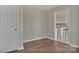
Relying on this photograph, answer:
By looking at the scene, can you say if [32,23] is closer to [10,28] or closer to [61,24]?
[10,28]

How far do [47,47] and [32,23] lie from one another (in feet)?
1.77

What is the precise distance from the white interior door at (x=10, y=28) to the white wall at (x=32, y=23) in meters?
0.11

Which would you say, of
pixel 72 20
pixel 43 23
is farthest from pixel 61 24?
pixel 43 23

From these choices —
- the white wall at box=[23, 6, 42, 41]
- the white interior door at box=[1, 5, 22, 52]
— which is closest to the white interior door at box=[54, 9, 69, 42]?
A: the white wall at box=[23, 6, 42, 41]

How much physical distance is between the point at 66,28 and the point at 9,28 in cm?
107

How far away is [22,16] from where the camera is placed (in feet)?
6.34

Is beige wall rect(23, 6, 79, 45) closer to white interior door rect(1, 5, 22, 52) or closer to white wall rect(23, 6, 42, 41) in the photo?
white wall rect(23, 6, 42, 41)

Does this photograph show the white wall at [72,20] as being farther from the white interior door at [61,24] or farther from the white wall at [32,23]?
the white wall at [32,23]

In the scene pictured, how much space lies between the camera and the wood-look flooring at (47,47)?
1.93 metres

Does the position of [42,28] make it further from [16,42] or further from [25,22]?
[16,42]

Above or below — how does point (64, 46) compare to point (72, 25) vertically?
below

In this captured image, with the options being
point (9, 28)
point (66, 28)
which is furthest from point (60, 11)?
point (9, 28)

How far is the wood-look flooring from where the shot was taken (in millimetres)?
1933
